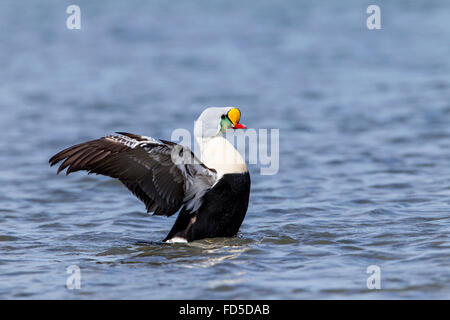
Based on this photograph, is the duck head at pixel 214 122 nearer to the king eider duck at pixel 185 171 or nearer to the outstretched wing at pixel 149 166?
the king eider duck at pixel 185 171

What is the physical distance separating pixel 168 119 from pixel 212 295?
29.5ft

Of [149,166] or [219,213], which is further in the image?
[219,213]

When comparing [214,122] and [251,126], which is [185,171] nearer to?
[214,122]

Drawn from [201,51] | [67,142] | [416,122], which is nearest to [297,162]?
[416,122]

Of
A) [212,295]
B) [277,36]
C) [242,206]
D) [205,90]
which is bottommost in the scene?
[212,295]

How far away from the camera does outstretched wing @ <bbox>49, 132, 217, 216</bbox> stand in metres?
6.93

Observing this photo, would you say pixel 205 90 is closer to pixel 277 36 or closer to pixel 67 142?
pixel 67 142

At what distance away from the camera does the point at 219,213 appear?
7359mm

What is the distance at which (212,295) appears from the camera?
20.2 ft

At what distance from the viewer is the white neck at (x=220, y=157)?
285 inches

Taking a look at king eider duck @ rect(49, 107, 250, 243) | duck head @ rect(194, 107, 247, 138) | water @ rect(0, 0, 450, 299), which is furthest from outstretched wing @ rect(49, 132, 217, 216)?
water @ rect(0, 0, 450, 299)

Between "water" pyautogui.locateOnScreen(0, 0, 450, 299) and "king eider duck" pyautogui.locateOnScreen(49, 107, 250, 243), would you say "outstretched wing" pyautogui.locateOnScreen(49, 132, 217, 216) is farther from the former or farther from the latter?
"water" pyautogui.locateOnScreen(0, 0, 450, 299)

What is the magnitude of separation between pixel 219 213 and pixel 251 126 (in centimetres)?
702

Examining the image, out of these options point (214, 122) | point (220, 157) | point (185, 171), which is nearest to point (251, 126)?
point (214, 122)
